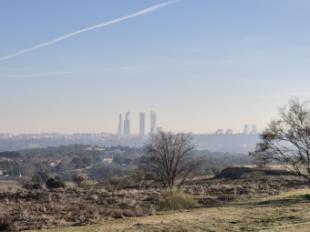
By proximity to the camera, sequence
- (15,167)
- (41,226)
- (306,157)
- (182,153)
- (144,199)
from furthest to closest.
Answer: (15,167), (182,153), (144,199), (306,157), (41,226)

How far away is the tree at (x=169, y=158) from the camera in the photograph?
48594 mm

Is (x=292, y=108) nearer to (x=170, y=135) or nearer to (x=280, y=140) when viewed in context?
(x=280, y=140)

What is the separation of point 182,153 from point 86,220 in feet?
101

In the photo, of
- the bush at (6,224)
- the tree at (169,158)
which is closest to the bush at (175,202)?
the bush at (6,224)

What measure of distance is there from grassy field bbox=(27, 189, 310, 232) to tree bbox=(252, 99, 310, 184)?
17.1 ft

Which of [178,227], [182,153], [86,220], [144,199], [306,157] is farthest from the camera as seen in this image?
[182,153]

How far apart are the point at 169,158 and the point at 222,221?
3080 centimetres

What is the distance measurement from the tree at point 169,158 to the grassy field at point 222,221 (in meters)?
25.9

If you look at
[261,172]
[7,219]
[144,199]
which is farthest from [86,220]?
[261,172]

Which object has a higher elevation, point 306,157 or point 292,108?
point 292,108

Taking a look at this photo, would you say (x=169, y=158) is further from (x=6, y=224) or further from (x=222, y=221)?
(x=6, y=224)

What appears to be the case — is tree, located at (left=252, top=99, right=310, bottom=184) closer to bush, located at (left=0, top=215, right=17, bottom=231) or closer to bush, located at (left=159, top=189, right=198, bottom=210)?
bush, located at (left=159, top=189, right=198, bottom=210)

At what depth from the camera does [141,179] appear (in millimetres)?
65688

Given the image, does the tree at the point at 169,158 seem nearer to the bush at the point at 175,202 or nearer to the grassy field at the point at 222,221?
the bush at the point at 175,202
